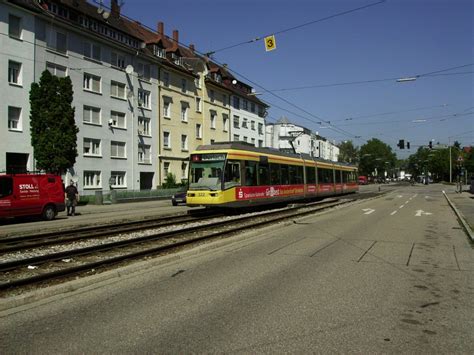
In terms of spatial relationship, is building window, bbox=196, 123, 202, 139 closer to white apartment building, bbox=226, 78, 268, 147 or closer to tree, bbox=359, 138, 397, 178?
white apartment building, bbox=226, 78, 268, 147

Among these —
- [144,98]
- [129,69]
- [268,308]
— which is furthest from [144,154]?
→ [268,308]

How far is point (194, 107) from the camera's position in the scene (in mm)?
50844

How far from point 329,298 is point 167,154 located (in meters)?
40.4

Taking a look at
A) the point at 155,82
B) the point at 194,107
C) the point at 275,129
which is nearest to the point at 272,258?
the point at 155,82

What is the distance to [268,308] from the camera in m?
5.80

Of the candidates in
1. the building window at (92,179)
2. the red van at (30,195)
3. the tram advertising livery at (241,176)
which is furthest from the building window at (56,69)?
the tram advertising livery at (241,176)

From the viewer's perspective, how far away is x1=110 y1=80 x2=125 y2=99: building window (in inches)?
1503

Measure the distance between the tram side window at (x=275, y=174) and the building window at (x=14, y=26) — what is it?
61.8ft

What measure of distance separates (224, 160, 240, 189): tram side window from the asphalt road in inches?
363

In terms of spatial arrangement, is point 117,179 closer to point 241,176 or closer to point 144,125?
point 144,125

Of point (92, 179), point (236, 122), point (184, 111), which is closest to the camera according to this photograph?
point (92, 179)

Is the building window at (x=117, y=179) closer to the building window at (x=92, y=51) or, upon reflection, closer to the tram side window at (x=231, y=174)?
the building window at (x=92, y=51)

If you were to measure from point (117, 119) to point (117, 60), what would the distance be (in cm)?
499

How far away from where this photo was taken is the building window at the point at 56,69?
1246 inches
